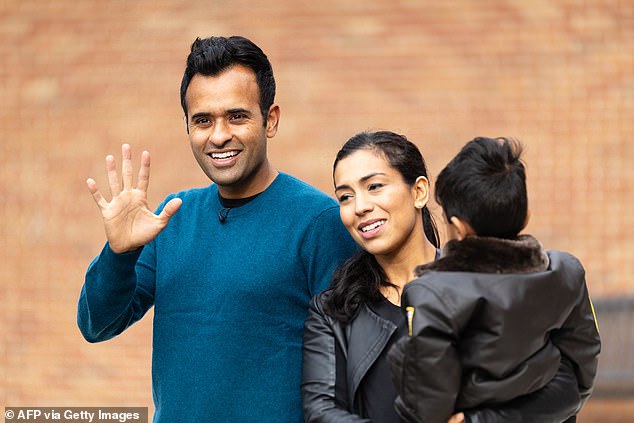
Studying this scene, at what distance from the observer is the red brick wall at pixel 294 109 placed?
16.9 feet

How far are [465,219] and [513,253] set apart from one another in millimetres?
126

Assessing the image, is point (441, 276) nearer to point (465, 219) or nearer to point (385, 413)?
point (465, 219)

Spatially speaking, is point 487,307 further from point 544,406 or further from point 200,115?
point 200,115

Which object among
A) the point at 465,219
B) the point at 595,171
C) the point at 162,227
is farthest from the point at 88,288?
the point at 595,171

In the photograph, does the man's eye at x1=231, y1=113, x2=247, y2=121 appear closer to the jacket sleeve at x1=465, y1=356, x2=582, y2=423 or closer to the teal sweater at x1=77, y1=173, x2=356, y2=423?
the teal sweater at x1=77, y1=173, x2=356, y2=423

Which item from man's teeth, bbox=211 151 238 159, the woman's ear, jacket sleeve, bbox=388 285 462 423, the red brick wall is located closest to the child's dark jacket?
jacket sleeve, bbox=388 285 462 423

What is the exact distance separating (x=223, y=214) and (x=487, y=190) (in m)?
0.73

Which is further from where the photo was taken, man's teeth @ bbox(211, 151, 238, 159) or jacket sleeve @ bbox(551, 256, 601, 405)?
man's teeth @ bbox(211, 151, 238, 159)

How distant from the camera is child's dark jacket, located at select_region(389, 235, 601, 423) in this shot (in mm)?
2107

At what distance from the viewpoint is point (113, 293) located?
2537 millimetres

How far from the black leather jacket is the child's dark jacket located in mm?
52

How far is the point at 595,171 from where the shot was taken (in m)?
5.18

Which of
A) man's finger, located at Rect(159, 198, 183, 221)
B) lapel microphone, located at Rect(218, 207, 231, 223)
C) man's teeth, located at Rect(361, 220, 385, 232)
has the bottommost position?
man's teeth, located at Rect(361, 220, 385, 232)

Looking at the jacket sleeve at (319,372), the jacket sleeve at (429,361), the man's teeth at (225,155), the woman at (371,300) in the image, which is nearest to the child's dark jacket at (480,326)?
the jacket sleeve at (429,361)
